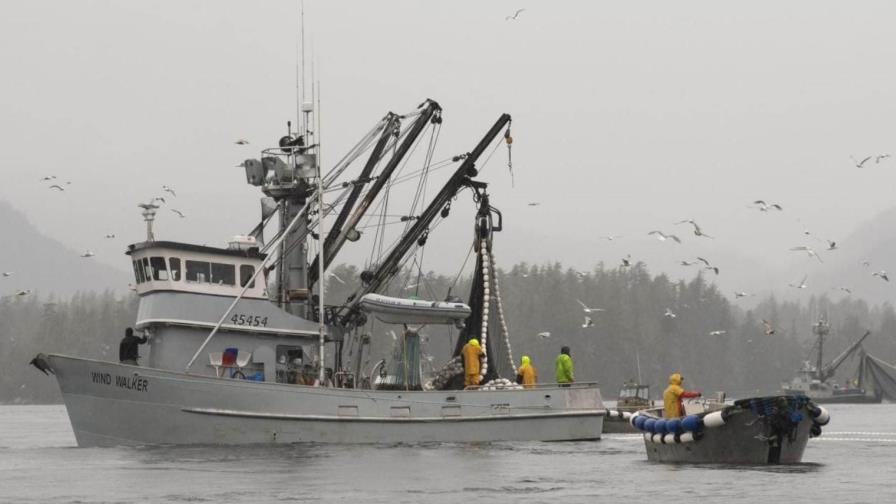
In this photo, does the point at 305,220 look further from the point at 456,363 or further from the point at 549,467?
the point at 549,467

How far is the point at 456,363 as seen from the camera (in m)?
41.6

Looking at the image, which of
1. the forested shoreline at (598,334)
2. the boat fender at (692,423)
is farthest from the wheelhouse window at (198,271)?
the forested shoreline at (598,334)

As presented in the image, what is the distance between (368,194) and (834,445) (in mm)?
15164

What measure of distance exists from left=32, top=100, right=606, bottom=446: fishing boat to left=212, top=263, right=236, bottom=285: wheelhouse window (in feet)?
0.12

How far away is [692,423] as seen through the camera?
32.9 meters

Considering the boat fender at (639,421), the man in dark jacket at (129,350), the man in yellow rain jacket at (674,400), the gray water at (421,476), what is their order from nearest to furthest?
the gray water at (421,476)
the man in yellow rain jacket at (674,400)
the boat fender at (639,421)
the man in dark jacket at (129,350)

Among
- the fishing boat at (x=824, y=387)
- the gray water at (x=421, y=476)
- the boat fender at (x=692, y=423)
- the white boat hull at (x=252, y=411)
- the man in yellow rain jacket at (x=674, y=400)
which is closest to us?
the gray water at (x=421, y=476)

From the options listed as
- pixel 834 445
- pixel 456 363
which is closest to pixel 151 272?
pixel 456 363

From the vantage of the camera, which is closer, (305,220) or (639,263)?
(305,220)

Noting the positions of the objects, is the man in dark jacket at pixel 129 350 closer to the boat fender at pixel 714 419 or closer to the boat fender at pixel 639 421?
the boat fender at pixel 639 421

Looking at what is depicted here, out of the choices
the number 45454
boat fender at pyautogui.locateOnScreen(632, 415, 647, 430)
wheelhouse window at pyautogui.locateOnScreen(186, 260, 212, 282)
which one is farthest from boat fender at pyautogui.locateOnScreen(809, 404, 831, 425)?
wheelhouse window at pyautogui.locateOnScreen(186, 260, 212, 282)

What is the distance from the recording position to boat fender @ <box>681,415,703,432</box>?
32.8 meters

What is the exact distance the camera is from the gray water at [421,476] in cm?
2761

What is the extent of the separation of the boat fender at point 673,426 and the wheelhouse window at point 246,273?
1192 cm
